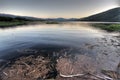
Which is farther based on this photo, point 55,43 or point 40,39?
point 40,39

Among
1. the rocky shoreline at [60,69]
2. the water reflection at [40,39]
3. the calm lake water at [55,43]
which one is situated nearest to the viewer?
the rocky shoreline at [60,69]

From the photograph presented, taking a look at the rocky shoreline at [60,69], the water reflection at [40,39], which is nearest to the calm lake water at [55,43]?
the water reflection at [40,39]

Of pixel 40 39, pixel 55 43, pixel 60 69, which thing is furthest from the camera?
pixel 40 39

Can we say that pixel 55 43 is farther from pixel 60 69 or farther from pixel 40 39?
pixel 60 69

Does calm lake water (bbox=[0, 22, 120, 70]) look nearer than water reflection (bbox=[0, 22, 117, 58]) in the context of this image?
Yes

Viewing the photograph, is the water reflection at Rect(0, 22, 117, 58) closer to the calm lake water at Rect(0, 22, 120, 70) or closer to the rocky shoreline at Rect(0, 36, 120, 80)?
the calm lake water at Rect(0, 22, 120, 70)

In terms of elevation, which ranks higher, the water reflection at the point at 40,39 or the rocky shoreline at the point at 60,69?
the rocky shoreline at the point at 60,69

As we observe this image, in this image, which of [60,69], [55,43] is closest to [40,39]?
[55,43]

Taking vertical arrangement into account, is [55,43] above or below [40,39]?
above

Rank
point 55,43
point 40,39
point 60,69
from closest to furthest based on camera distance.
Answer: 1. point 60,69
2. point 55,43
3. point 40,39

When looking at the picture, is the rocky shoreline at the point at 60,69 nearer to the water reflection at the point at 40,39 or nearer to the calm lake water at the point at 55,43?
the calm lake water at the point at 55,43

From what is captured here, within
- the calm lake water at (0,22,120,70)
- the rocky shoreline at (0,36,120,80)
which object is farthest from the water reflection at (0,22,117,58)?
the rocky shoreline at (0,36,120,80)

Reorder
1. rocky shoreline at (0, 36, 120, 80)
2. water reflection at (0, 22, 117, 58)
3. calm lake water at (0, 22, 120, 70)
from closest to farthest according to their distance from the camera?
1. rocky shoreline at (0, 36, 120, 80)
2. calm lake water at (0, 22, 120, 70)
3. water reflection at (0, 22, 117, 58)

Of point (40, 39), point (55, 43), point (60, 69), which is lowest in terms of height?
point (40, 39)
